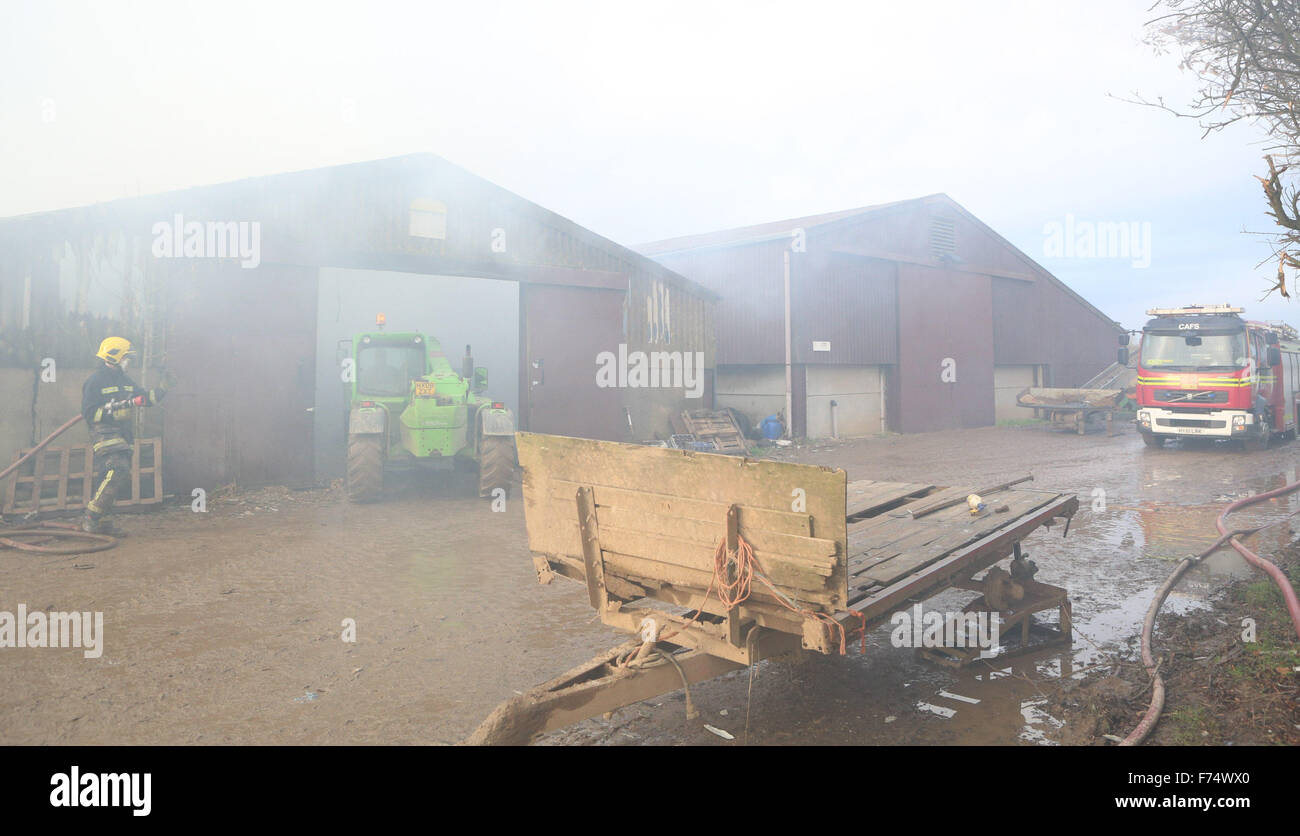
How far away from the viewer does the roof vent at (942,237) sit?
22578mm

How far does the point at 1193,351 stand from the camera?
15000 millimetres

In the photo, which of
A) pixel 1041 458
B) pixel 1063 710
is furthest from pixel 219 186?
pixel 1041 458

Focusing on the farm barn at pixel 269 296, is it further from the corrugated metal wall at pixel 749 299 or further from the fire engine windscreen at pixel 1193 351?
the fire engine windscreen at pixel 1193 351

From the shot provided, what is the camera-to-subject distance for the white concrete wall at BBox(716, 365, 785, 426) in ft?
64.2

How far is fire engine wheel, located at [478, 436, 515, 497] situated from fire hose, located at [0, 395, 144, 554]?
4.15 meters

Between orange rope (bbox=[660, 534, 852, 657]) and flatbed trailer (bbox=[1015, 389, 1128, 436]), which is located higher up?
flatbed trailer (bbox=[1015, 389, 1128, 436])

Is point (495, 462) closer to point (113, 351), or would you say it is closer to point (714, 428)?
point (113, 351)

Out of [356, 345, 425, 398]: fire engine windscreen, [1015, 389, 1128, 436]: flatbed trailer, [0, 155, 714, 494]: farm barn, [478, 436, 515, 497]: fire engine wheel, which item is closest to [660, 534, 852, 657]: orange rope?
[478, 436, 515, 497]: fire engine wheel

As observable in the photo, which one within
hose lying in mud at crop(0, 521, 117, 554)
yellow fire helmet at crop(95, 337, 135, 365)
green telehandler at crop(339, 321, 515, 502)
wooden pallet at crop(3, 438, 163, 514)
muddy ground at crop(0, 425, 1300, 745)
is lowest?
muddy ground at crop(0, 425, 1300, 745)

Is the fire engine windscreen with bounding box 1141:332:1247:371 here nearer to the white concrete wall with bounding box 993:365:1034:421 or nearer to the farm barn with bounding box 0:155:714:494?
the white concrete wall with bounding box 993:365:1034:421

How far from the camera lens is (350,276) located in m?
18.9

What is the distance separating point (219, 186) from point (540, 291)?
5.41 meters
